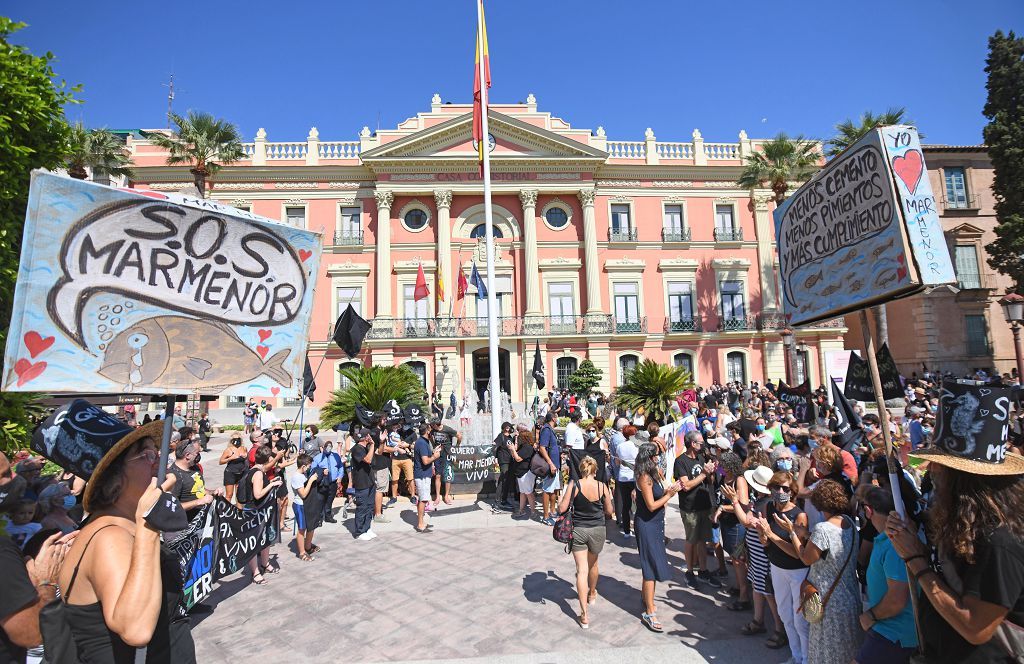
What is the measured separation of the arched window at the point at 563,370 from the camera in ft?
89.7

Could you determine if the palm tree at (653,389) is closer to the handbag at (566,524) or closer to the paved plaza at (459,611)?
the paved plaza at (459,611)

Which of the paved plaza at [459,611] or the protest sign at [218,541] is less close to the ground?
the protest sign at [218,541]

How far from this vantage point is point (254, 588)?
615cm

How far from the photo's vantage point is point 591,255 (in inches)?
1097

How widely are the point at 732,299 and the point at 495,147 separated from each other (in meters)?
16.4

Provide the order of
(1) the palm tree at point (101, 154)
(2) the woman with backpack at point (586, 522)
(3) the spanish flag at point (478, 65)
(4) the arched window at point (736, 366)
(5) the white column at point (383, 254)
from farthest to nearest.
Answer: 1. (4) the arched window at point (736, 366)
2. (5) the white column at point (383, 254)
3. (1) the palm tree at point (101, 154)
4. (3) the spanish flag at point (478, 65)
5. (2) the woman with backpack at point (586, 522)

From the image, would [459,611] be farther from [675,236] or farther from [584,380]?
[675,236]

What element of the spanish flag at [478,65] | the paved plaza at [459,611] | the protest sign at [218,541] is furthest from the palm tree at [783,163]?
the protest sign at [218,541]

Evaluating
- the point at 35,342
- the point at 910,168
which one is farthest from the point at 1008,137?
the point at 35,342

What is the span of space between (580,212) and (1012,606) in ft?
92.7

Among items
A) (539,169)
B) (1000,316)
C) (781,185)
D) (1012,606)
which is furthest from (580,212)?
(1012,606)

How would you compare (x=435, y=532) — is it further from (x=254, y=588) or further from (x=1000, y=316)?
(x=1000, y=316)

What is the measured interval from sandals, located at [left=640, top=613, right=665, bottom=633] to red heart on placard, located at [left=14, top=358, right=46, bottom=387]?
5120mm

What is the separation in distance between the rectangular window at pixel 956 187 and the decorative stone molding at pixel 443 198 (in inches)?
1079
